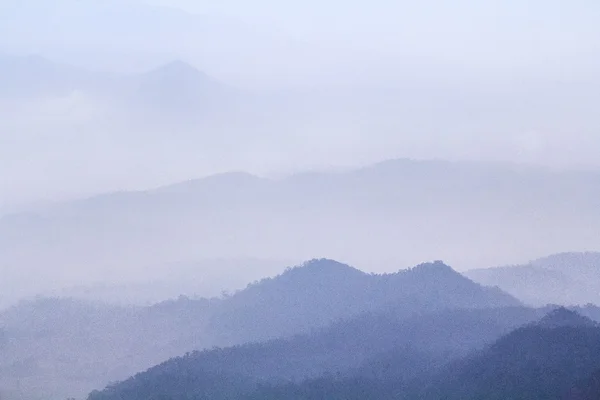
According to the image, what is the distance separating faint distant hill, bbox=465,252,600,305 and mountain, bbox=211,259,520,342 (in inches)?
441

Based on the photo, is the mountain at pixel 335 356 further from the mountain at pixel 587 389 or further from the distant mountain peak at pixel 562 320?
the mountain at pixel 587 389

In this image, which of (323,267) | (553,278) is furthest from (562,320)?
(553,278)

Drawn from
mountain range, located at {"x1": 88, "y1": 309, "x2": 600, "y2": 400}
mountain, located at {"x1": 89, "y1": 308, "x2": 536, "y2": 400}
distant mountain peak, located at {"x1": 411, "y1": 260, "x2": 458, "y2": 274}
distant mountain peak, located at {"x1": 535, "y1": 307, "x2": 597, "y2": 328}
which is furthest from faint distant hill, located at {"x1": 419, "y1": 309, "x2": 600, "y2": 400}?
distant mountain peak, located at {"x1": 411, "y1": 260, "x2": 458, "y2": 274}

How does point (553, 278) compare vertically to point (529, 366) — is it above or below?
above

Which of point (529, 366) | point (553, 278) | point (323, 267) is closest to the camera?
point (529, 366)

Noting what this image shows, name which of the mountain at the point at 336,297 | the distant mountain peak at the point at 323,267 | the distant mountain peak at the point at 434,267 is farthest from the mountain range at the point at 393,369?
the distant mountain peak at the point at 323,267

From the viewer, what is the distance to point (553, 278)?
54.1 meters

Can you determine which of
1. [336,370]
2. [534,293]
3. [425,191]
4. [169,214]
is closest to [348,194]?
[425,191]

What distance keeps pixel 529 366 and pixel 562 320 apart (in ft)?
15.1

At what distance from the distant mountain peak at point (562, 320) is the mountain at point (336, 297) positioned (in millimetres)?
6107

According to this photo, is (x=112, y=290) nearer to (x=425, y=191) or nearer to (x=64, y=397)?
(x=64, y=397)

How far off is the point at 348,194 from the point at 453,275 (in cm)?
5191

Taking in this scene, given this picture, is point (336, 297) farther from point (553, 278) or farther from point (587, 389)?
point (553, 278)

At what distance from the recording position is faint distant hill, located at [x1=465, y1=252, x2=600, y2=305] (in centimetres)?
5125
